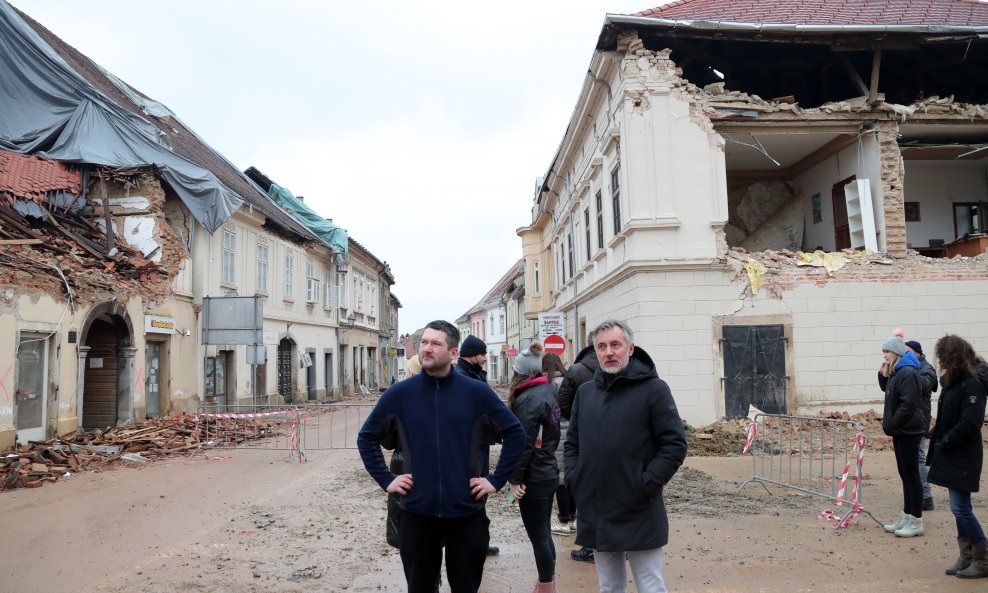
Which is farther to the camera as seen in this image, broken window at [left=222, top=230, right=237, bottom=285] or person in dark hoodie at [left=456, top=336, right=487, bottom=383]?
broken window at [left=222, top=230, right=237, bottom=285]

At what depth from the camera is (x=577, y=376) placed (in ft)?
19.3

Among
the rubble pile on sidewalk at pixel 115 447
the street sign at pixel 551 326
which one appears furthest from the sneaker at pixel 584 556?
the street sign at pixel 551 326

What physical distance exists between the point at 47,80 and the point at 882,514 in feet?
65.6

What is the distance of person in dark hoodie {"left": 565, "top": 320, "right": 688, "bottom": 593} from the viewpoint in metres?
3.41

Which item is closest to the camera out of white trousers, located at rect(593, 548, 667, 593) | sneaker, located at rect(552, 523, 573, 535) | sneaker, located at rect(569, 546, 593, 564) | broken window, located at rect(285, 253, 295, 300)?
white trousers, located at rect(593, 548, 667, 593)

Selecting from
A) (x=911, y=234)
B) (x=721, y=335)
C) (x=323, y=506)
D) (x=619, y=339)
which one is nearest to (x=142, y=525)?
(x=323, y=506)

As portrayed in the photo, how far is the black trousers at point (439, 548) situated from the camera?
337 centimetres

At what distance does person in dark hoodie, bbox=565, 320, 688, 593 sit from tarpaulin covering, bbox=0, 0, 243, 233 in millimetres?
16132

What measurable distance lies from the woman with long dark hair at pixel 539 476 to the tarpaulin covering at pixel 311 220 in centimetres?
2779

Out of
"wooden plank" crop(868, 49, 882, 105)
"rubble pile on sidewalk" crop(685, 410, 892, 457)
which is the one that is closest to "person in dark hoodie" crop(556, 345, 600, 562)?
"rubble pile on sidewalk" crop(685, 410, 892, 457)

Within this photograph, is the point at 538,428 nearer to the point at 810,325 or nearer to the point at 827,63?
the point at 810,325

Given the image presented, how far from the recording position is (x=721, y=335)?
14031 millimetres

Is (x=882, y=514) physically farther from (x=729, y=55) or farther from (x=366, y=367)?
(x=366, y=367)

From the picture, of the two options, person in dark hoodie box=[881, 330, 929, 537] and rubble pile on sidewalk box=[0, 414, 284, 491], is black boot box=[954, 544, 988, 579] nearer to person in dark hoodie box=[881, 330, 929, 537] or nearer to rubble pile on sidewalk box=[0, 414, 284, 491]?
person in dark hoodie box=[881, 330, 929, 537]
